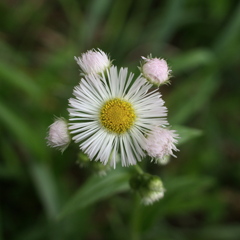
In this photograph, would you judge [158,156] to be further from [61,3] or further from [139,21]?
[61,3]

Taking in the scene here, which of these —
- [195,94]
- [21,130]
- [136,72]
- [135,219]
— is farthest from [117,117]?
[195,94]

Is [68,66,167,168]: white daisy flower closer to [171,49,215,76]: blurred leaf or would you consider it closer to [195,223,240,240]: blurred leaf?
[171,49,215,76]: blurred leaf

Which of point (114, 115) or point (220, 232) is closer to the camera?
point (114, 115)

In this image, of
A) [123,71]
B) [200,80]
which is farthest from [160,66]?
[200,80]

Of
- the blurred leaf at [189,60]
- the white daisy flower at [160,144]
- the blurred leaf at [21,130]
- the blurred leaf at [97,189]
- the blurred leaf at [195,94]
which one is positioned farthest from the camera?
the blurred leaf at [195,94]

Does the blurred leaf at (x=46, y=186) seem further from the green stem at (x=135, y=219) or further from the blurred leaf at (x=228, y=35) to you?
the blurred leaf at (x=228, y=35)

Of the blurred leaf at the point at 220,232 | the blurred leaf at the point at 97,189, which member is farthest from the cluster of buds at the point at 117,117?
the blurred leaf at the point at 220,232

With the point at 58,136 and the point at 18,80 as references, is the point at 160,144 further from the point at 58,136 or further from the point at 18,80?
the point at 18,80

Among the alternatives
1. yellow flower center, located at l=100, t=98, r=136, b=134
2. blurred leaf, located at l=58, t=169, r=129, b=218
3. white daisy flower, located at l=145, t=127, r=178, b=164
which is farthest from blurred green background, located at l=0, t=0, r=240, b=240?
white daisy flower, located at l=145, t=127, r=178, b=164
